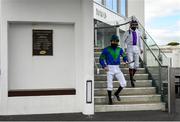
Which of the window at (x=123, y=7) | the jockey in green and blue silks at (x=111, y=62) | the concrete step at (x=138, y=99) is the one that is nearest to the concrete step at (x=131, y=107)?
the jockey in green and blue silks at (x=111, y=62)

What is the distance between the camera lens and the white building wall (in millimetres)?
11711

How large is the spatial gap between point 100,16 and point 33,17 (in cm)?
903

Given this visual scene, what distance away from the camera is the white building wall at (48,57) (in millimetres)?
11711

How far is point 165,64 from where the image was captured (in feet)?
43.5

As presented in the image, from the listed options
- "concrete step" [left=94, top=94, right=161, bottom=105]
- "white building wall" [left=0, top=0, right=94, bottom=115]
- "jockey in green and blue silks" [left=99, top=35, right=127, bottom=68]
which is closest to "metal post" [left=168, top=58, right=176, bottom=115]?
"concrete step" [left=94, top=94, right=161, bottom=105]

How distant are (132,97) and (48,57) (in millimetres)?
2915

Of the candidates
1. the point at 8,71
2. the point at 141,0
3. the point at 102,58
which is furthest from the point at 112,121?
the point at 141,0

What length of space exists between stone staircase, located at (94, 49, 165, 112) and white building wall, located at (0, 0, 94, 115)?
898mm

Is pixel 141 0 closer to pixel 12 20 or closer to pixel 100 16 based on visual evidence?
pixel 100 16

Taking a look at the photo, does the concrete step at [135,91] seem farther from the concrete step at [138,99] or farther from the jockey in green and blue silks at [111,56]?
the jockey in green and blue silks at [111,56]

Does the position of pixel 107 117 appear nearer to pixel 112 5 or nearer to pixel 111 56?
pixel 111 56

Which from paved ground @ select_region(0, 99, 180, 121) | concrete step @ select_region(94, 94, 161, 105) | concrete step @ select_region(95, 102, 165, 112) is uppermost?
concrete step @ select_region(94, 94, 161, 105)

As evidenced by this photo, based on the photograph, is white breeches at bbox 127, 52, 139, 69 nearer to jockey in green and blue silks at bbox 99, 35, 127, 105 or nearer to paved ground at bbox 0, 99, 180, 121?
jockey in green and blue silks at bbox 99, 35, 127, 105

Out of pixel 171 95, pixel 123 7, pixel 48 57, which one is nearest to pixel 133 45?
pixel 171 95
